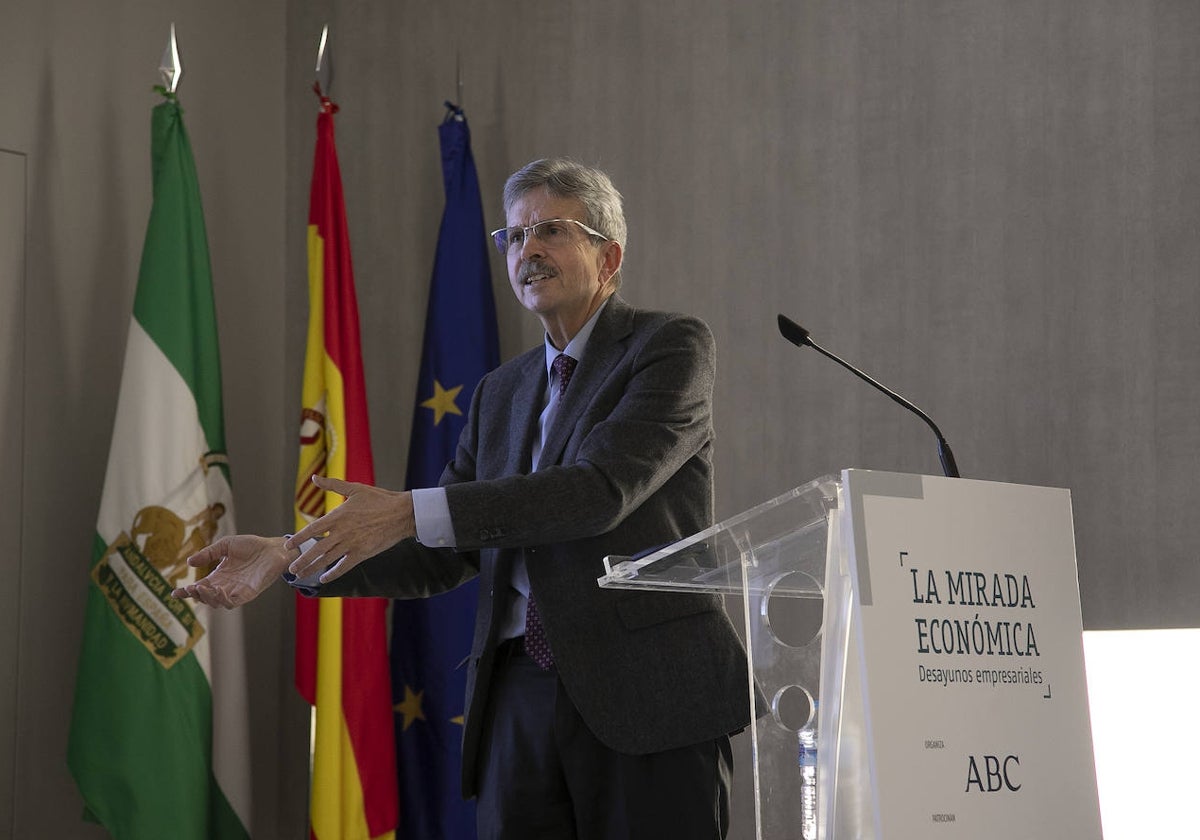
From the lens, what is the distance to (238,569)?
217cm

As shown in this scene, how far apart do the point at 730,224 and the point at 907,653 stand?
239 cm

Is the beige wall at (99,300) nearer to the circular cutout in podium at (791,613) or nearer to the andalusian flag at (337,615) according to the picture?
the andalusian flag at (337,615)

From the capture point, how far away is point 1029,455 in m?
3.18

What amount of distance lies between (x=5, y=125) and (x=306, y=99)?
3.65ft

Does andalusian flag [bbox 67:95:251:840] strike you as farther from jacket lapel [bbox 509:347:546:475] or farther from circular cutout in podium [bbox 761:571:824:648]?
circular cutout in podium [bbox 761:571:824:648]

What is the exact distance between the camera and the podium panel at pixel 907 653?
143 cm

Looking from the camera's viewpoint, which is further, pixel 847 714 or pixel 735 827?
pixel 735 827

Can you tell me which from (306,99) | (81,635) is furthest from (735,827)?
(306,99)

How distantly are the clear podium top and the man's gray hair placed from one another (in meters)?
1.01

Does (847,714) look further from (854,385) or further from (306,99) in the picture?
(306,99)

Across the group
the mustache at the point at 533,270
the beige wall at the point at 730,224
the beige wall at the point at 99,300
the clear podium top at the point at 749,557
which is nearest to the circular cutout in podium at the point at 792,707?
the clear podium top at the point at 749,557

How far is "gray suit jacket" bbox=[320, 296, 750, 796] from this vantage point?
2092 millimetres

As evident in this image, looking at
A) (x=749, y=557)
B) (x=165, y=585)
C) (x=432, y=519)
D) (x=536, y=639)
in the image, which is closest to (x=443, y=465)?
(x=165, y=585)

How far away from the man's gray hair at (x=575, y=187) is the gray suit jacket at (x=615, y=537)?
201 millimetres
